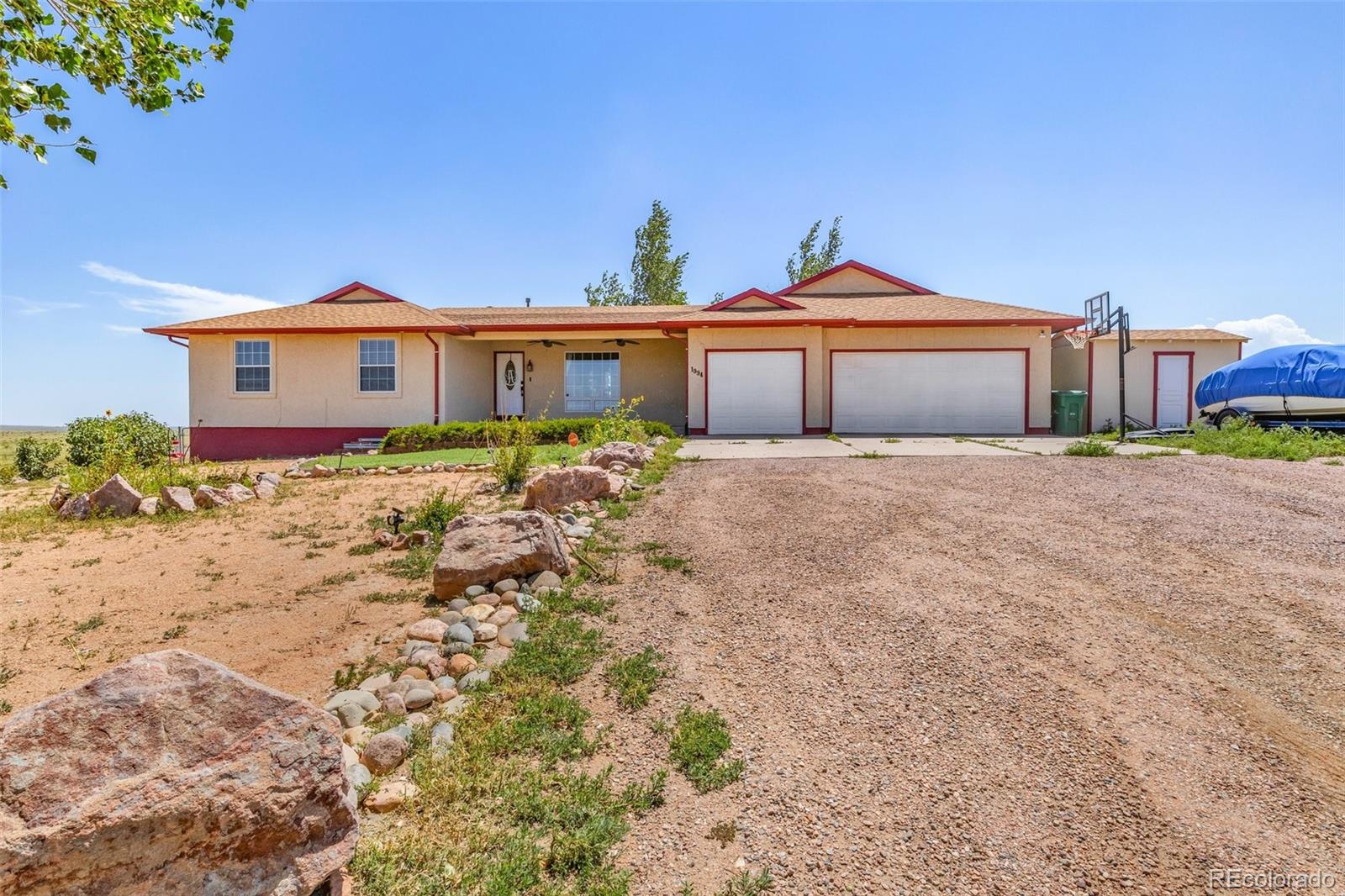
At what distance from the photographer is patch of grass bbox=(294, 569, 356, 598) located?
4.67m

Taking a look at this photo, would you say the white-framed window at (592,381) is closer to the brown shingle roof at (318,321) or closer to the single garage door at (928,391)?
the brown shingle roof at (318,321)

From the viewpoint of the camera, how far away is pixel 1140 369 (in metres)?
16.0

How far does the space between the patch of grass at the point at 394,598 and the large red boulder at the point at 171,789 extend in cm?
256

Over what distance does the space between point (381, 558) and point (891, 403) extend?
Answer: 1276 centimetres

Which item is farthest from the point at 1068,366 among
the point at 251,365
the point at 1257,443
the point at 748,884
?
the point at 251,365

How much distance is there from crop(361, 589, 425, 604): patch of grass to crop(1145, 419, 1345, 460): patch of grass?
35.3ft

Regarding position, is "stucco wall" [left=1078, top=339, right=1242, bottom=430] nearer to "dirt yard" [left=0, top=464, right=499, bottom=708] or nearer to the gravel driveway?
the gravel driveway

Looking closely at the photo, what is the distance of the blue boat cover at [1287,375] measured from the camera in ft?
40.1

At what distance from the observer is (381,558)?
5484 millimetres

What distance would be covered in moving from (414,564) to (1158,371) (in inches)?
707

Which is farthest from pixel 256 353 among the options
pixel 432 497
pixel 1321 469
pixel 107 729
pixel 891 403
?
pixel 1321 469

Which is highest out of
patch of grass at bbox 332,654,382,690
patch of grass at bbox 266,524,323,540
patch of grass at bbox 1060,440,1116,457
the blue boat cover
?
the blue boat cover

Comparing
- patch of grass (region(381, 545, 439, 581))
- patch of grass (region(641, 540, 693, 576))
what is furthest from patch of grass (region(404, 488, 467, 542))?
patch of grass (region(641, 540, 693, 576))

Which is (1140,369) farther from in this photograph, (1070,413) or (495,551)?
(495,551)
